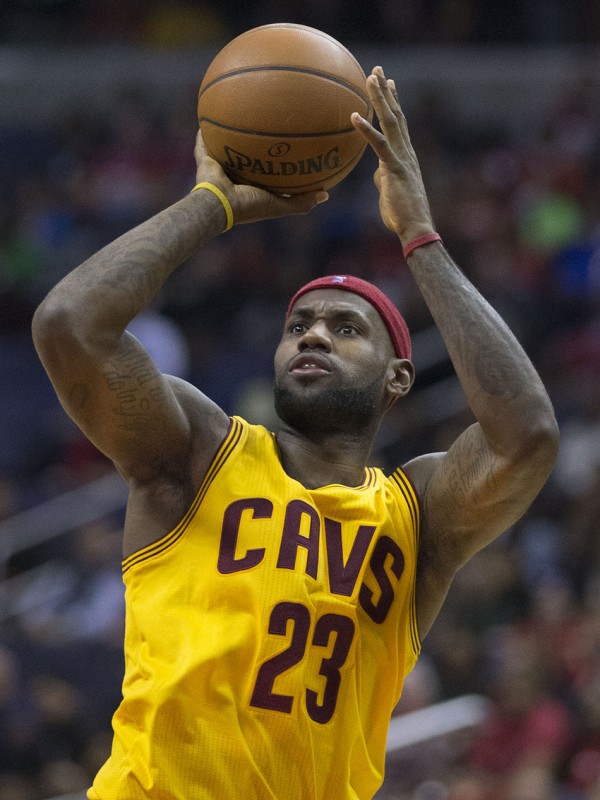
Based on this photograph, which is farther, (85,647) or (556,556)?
(556,556)

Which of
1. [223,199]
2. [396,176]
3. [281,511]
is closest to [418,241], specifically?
[396,176]

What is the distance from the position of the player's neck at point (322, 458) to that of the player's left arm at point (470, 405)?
244 mm

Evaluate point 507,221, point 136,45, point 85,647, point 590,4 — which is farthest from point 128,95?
point 85,647

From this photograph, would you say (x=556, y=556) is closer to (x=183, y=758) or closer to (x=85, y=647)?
(x=85, y=647)

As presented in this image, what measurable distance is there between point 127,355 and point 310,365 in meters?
0.73

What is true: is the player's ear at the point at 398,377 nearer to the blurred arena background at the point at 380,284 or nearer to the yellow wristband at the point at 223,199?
the yellow wristband at the point at 223,199

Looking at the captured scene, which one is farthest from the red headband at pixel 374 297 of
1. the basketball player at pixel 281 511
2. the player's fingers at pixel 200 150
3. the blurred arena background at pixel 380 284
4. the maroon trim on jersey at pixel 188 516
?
the blurred arena background at pixel 380 284

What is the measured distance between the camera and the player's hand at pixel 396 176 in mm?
4180

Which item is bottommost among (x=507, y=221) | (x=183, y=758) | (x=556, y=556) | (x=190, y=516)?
(x=556, y=556)

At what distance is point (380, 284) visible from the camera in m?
11.0

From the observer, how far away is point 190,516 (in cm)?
394

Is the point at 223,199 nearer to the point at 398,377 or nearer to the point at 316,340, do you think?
the point at 316,340

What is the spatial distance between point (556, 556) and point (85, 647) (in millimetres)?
3281

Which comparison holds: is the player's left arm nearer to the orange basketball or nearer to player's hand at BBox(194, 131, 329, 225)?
the orange basketball
